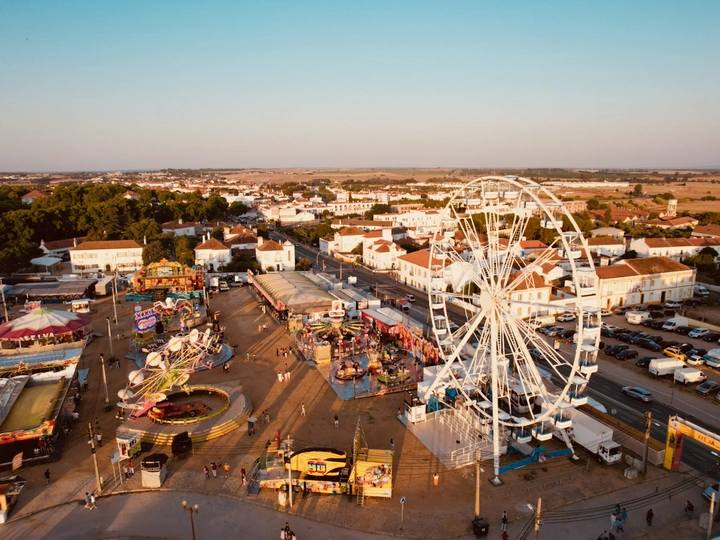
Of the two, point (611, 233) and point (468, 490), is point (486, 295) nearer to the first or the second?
point (468, 490)

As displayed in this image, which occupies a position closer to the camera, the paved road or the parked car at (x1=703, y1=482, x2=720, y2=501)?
the paved road

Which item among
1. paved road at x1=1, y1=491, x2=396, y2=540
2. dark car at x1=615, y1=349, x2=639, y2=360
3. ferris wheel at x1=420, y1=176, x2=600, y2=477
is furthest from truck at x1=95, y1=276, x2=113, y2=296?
dark car at x1=615, y1=349, x2=639, y2=360

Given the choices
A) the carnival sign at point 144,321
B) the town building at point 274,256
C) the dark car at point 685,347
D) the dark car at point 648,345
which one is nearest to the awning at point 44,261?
the town building at point 274,256

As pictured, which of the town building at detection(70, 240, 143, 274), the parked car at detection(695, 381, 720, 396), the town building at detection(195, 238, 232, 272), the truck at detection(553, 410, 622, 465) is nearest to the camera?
the truck at detection(553, 410, 622, 465)

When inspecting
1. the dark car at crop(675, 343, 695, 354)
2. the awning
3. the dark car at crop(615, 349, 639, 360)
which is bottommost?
the dark car at crop(615, 349, 639, 360)

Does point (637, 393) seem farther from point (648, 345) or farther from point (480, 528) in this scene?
point (480, 528)

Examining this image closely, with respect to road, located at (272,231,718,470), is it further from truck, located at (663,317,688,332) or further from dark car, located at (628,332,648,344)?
dark car, located at (628,332,648,344)
